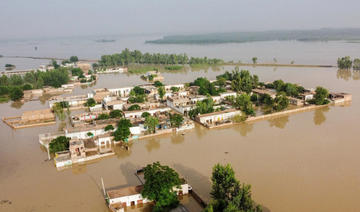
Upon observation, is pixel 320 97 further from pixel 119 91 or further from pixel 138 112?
pixel 119 91

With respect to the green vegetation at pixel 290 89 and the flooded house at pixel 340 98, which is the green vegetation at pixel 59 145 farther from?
the flooded house at pixel 340 98

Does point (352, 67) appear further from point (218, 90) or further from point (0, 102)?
point (0, 102)

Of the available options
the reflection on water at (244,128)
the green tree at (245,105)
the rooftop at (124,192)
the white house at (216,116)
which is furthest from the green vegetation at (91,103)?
the rooftop at (124,192)

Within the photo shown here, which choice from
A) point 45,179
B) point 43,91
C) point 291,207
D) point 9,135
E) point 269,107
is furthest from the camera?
point 43,91

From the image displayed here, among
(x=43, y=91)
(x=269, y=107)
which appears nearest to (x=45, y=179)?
(x=269, y=107)

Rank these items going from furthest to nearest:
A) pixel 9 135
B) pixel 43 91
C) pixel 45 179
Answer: pixel 43 91, pixel 9 135, pixel 45 179

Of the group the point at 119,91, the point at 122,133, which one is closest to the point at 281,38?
the point at 119,91

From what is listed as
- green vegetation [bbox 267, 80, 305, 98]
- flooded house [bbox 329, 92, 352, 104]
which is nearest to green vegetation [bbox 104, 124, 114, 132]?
green vegetation [bbox 267, 80, 305, 98]
